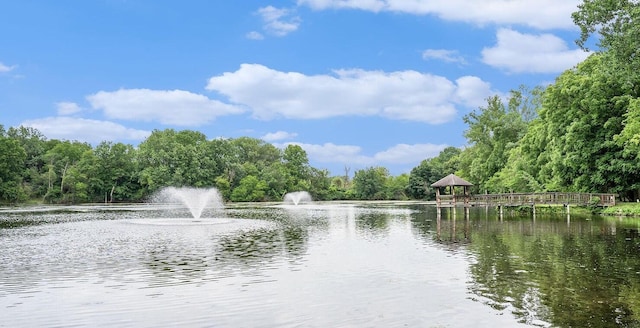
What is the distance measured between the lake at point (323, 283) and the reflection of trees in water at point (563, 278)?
0.03 m

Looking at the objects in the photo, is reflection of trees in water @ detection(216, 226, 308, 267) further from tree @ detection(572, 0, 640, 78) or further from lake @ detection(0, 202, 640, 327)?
tree @ detection(572, 0, 640, 78)

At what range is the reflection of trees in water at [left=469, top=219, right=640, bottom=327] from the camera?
8.07 meters

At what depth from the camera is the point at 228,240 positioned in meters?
20.2

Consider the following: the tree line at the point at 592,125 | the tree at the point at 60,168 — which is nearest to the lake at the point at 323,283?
the tree line at the point at 592,125

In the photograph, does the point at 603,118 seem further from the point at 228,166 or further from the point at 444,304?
the point at 228,166

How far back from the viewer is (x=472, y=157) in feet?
218

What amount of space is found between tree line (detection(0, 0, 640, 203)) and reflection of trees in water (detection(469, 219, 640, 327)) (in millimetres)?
13808

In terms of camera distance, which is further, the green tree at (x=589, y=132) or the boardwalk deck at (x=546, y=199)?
the boardwalk deck at (x=546, y=199)

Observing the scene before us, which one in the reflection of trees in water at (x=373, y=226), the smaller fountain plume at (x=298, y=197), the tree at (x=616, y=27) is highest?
the tree at (x=616, y=27)

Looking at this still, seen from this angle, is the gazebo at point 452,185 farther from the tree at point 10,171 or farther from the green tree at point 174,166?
the tree at point 10,171

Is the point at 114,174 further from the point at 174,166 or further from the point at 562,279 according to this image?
the point at 562,279

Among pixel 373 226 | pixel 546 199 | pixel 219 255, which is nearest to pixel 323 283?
pixel 219 255

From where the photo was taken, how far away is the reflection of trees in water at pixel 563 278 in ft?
26.5

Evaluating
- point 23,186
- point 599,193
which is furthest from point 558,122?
point 23,186
